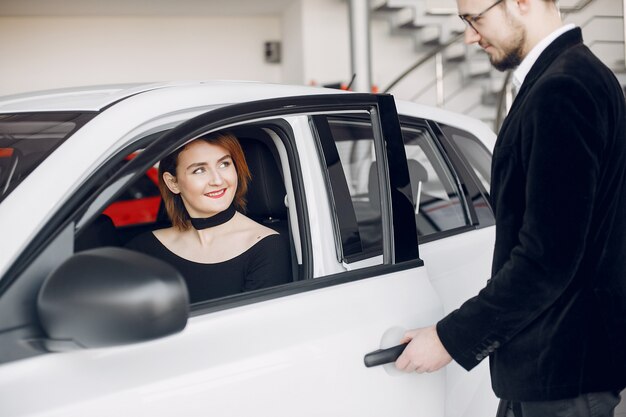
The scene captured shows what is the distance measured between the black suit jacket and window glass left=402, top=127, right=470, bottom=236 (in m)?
0.83

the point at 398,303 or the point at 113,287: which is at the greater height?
the point at 113,287

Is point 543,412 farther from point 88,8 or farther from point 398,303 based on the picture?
point 88,8

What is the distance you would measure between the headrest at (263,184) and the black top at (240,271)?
0.57 feet

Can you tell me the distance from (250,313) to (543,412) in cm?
67

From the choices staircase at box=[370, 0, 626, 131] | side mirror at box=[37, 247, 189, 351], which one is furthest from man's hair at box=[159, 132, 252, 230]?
staircase at box=[370, 0, 626, 131]

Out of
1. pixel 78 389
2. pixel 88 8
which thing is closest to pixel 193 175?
pixel 78 389

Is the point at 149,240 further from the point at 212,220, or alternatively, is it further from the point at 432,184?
the point at 432,184

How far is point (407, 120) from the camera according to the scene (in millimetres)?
2598

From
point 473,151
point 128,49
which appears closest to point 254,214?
point 473,151

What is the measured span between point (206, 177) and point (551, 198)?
0.95m

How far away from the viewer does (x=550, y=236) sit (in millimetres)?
1664

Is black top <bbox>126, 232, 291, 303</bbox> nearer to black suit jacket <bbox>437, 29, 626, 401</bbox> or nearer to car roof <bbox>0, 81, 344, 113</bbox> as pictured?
car roof <bbox>0, 81, 344, 113</bbox>

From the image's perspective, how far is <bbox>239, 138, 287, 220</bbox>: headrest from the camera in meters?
2.34

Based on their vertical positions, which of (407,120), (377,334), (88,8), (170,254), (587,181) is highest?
(88,8)
